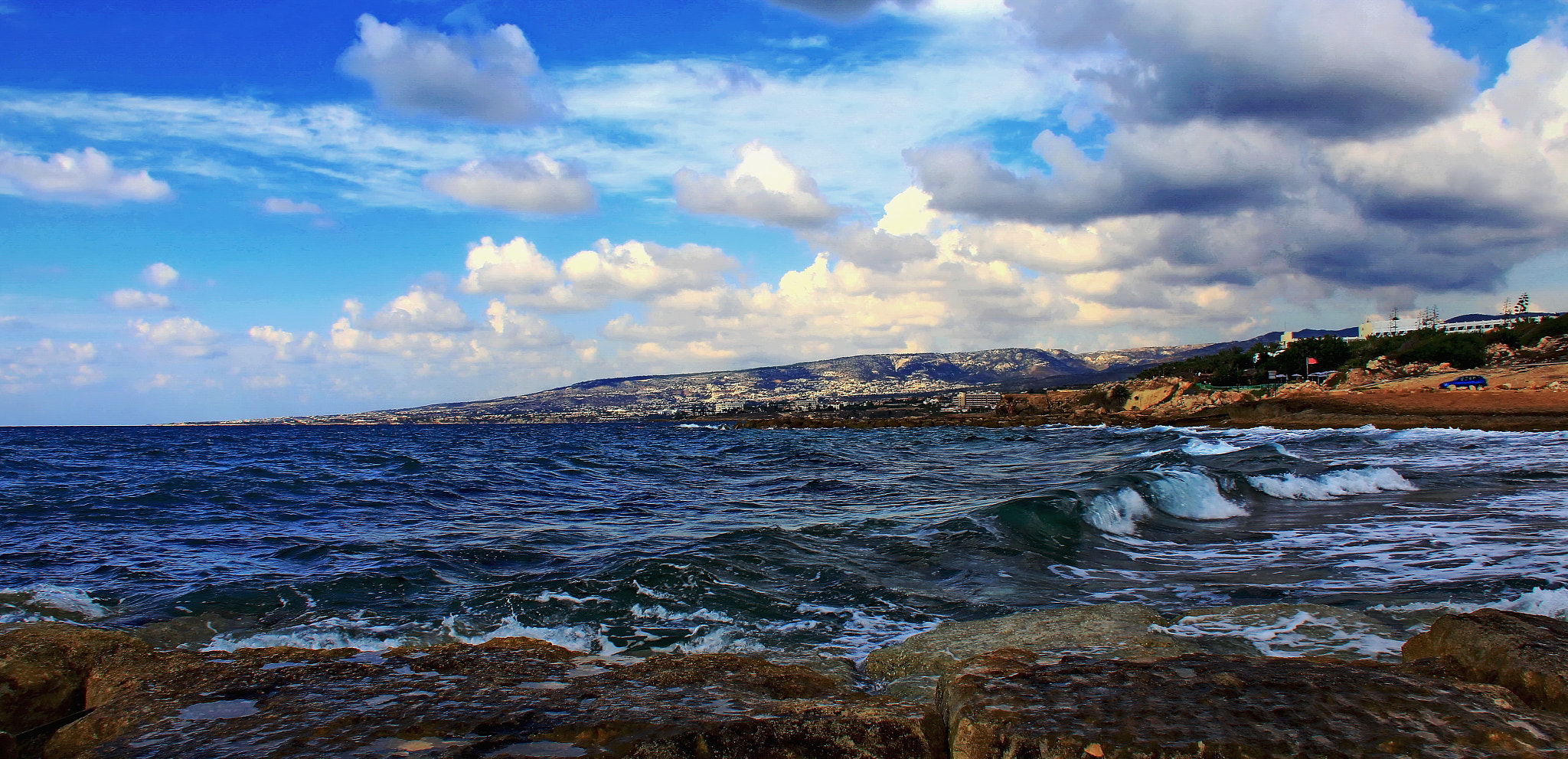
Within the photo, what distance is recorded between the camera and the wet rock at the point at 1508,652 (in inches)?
141

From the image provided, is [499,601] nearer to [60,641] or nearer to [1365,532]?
[60,641]

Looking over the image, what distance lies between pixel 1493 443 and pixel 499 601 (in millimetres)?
36264

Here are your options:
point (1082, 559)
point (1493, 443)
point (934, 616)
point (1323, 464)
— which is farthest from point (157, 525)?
point (1493, 443)

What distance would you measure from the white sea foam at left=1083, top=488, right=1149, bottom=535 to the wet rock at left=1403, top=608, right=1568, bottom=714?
368 inches

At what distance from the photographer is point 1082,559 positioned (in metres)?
11.3

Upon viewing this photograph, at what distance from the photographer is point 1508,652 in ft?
12.6

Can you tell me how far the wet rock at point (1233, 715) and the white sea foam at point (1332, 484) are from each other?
647 inches

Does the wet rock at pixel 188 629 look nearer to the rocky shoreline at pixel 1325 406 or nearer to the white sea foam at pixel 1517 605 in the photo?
the white sea foam at pixel 1517 605

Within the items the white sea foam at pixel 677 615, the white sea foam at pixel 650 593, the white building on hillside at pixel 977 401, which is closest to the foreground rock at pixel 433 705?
the white sea foam at pixel 677 615

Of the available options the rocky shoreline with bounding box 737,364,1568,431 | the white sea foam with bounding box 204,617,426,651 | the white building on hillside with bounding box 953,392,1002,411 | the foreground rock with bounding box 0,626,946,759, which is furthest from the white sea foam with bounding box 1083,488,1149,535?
the white building on hillside with bounding box 953,392,1002,411

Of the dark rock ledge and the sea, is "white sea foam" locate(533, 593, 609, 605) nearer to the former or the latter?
the sea

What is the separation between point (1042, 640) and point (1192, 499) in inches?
496

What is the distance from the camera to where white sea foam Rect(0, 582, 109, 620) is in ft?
26.6

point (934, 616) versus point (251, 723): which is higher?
point (251, 723)
